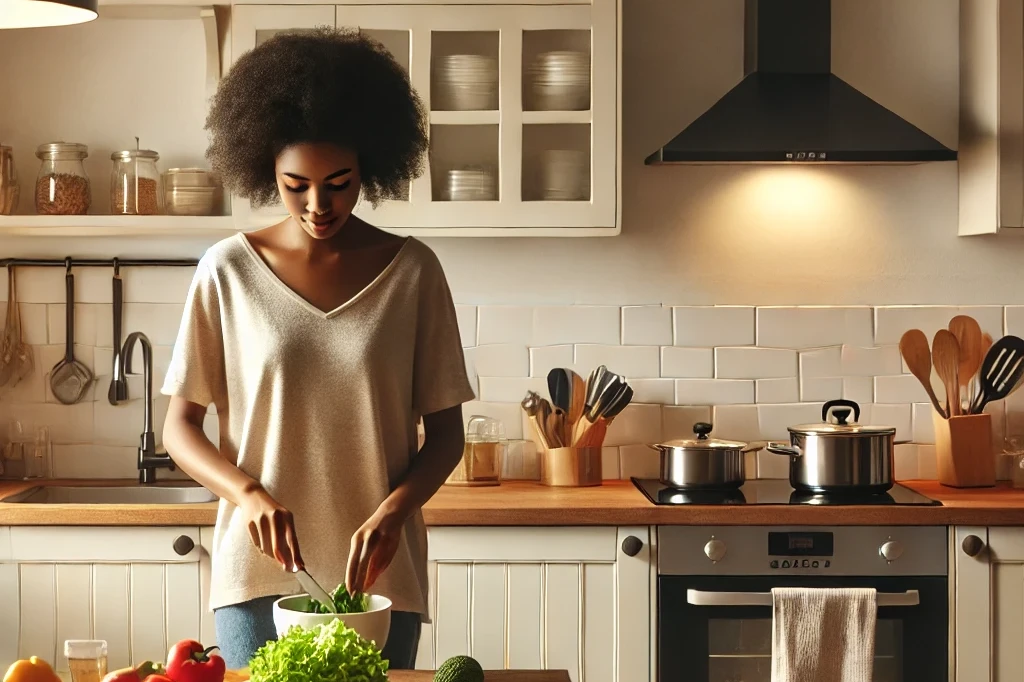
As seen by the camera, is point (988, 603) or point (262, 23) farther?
point (262, 23)

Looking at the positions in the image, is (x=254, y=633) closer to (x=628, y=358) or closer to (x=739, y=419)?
(x=628, y=358)

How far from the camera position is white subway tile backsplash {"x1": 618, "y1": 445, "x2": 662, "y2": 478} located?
322 cm

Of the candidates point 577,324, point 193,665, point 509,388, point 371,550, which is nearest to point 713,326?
point 577,324

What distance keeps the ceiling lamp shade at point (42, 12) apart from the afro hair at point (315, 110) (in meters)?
0.40

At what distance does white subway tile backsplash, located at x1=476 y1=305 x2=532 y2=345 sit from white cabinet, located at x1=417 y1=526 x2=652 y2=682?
28.6 inches

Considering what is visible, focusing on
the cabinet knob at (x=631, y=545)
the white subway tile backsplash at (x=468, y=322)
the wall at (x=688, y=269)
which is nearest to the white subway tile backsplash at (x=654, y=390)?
the wall at (x=688, y=269)

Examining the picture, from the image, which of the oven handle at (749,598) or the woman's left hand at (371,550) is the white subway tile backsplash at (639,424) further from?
the woman's left hand at (371,550)

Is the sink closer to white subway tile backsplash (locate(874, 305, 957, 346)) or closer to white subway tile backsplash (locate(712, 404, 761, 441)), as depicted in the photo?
white subway tile backsplash (locate(712, 404, 761, 441))

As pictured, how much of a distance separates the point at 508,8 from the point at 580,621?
4.90 ft

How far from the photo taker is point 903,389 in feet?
10.7

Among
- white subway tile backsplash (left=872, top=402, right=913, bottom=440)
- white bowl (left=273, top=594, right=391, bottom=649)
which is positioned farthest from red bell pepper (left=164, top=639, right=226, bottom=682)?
white subway tile backsplash (left=872, top=402, right=913, bottom=440)

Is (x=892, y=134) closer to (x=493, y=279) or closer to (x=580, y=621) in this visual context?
(x=493, y=279)

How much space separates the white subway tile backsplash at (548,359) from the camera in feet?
10.6

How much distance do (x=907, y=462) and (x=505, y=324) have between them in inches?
46.3
